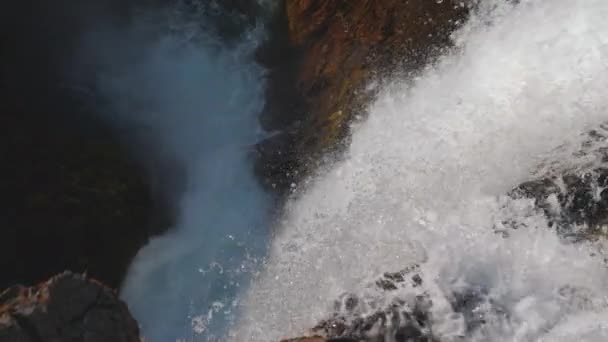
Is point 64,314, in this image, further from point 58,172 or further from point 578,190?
point 578,190

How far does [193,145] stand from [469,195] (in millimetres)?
4556

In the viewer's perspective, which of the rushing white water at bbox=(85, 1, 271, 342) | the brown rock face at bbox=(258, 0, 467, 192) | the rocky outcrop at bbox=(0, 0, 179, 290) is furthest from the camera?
the brown rock face at bbox=(258, 0, 467, 192)

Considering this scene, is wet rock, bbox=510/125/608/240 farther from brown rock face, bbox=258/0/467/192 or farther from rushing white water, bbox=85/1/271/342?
rushing white water, bbox=85/1/271/342

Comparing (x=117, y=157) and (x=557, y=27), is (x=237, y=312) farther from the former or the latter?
(x=557, y=27)

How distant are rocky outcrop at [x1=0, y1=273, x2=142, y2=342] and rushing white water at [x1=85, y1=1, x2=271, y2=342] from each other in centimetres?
265

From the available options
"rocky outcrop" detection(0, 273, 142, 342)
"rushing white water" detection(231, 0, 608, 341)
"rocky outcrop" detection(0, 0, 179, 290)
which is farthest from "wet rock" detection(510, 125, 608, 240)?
"rocky outcrop" detection(0, 0, 179, 290)

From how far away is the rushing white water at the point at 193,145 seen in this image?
7.55 m

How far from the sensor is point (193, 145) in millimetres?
8961

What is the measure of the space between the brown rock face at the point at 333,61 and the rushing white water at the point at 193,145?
0.54 metres

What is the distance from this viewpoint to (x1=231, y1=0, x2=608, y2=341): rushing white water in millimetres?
5762

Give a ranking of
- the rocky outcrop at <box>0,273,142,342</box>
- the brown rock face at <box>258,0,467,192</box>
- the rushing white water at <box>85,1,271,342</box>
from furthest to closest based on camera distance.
→ the brown rock face at <box>258,0,467,192</box> → the rushing white water at <box>85,1,271,342</box> → the rocky outcrop at <box>0,273,142,342</box>

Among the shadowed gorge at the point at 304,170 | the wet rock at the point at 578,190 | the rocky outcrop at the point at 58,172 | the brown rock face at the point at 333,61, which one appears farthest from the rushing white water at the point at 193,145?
the wet rock at the point at 578,190

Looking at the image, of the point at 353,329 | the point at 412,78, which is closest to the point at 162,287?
the point at 353,329

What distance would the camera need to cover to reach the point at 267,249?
778 cm
